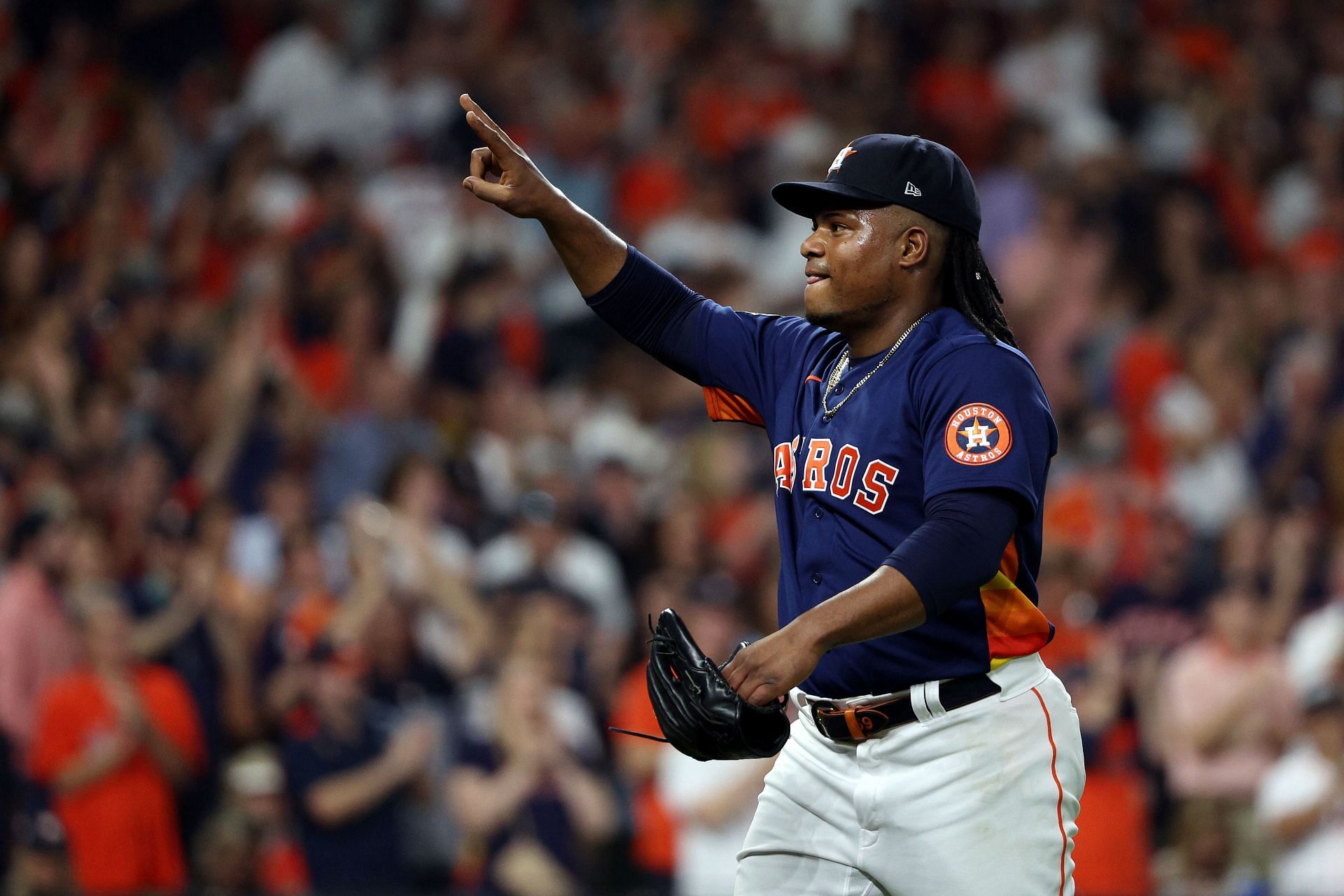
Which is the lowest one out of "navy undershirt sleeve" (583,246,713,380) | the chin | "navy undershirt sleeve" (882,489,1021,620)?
"navy undershirt sleeve" (882,489,1021,620)

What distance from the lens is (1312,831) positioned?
6.68 m

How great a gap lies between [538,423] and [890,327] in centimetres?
→ 533

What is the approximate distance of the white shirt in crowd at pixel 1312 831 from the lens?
6.57m

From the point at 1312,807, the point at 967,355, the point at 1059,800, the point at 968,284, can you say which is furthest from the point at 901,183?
the point at 1312,807

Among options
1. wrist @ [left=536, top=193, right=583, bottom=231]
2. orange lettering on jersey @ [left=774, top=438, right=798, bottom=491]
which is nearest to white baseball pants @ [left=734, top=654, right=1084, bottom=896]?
orange lettering on jersey @ [left=774, top=438, right=798, bottom=491]

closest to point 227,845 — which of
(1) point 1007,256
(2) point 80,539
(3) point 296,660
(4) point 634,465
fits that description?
(3) point 296,660

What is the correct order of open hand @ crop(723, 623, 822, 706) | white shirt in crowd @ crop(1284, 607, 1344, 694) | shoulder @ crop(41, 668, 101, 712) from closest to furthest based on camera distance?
open hand @ crop(723, 623, 822, 706)
shoulder @ crop(41, 668, 101, 712)
white shirt in crowd @ crop(1284, 607, 1344, 694)

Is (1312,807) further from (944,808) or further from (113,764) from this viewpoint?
(113,764)

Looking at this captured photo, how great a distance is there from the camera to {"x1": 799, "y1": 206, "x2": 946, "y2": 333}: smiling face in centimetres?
342

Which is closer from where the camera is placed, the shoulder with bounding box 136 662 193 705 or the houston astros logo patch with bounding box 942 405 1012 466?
the houston astros logo patch with bounding box 942 405 1012 466

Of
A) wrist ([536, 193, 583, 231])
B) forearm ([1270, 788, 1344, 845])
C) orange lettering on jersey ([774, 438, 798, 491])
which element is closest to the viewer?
orange lettering on jersey ([774, 438, 798, 491])

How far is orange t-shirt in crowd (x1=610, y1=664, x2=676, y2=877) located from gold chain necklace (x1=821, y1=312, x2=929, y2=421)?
10.9 ft

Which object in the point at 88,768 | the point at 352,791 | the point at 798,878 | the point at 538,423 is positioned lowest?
the point at 798,878

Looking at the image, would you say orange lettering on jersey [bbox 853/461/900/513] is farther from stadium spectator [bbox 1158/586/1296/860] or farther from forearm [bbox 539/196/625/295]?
stadium spectator [bbox 1158/586/1296/860]
